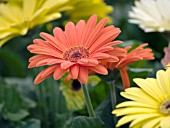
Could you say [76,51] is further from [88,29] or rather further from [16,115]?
[16,115]

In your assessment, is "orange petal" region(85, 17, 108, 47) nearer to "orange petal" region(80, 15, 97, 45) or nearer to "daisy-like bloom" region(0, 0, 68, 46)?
"orange petal" region(80, 15, 97, 45)

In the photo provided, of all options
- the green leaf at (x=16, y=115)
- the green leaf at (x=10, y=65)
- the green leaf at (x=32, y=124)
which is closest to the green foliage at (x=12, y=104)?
the green leaf at (x=16, y=115)

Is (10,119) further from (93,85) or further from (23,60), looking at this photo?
(23,60)

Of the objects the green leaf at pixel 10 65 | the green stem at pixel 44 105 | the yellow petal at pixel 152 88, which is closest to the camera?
the yellow petal at pixel 152 88

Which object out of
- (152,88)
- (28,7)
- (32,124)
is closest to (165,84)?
(152,88)

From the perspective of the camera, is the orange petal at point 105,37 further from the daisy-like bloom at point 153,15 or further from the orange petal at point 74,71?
the daisy-like bloom at point 153,15

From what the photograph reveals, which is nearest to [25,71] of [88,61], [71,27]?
[71,27]
